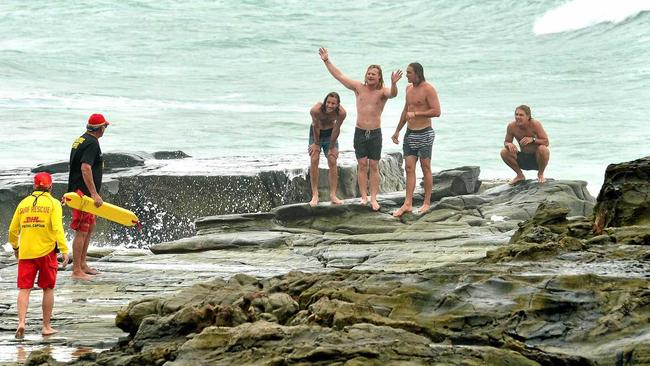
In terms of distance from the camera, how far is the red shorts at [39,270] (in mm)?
8906

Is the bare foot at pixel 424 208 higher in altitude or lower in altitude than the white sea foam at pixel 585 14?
lower

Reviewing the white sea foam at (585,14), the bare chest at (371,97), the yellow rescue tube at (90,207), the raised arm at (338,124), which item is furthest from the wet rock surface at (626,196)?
the white sea foam at (585,14)

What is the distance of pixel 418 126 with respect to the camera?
13672 mm

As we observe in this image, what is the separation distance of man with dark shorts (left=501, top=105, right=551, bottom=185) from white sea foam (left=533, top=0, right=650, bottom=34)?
31090mm

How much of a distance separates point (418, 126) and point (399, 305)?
22.5 ft

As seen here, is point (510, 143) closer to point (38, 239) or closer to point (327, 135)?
point (327, 135)

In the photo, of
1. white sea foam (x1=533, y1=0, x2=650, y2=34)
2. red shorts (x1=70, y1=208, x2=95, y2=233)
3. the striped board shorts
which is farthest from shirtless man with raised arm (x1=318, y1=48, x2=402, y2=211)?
white sea foam (x1=533, y1=0, x2=650, y2=34)

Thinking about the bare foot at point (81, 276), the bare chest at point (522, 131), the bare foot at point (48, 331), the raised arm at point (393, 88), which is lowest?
the bare foot at point (48, 331)

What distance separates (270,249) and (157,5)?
40.3 meters

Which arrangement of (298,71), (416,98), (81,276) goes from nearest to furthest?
(81,276) → (416,98) → (298,71)

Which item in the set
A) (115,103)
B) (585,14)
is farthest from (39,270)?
(585,14)

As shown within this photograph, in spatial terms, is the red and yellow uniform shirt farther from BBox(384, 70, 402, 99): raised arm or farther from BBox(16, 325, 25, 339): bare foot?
BBox(384, 70, 402, 99): raised arm

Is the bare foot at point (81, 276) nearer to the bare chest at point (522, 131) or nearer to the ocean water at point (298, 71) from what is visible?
the ocean water at point (298, 71)

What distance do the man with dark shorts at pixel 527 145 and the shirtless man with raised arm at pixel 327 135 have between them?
1990mm
